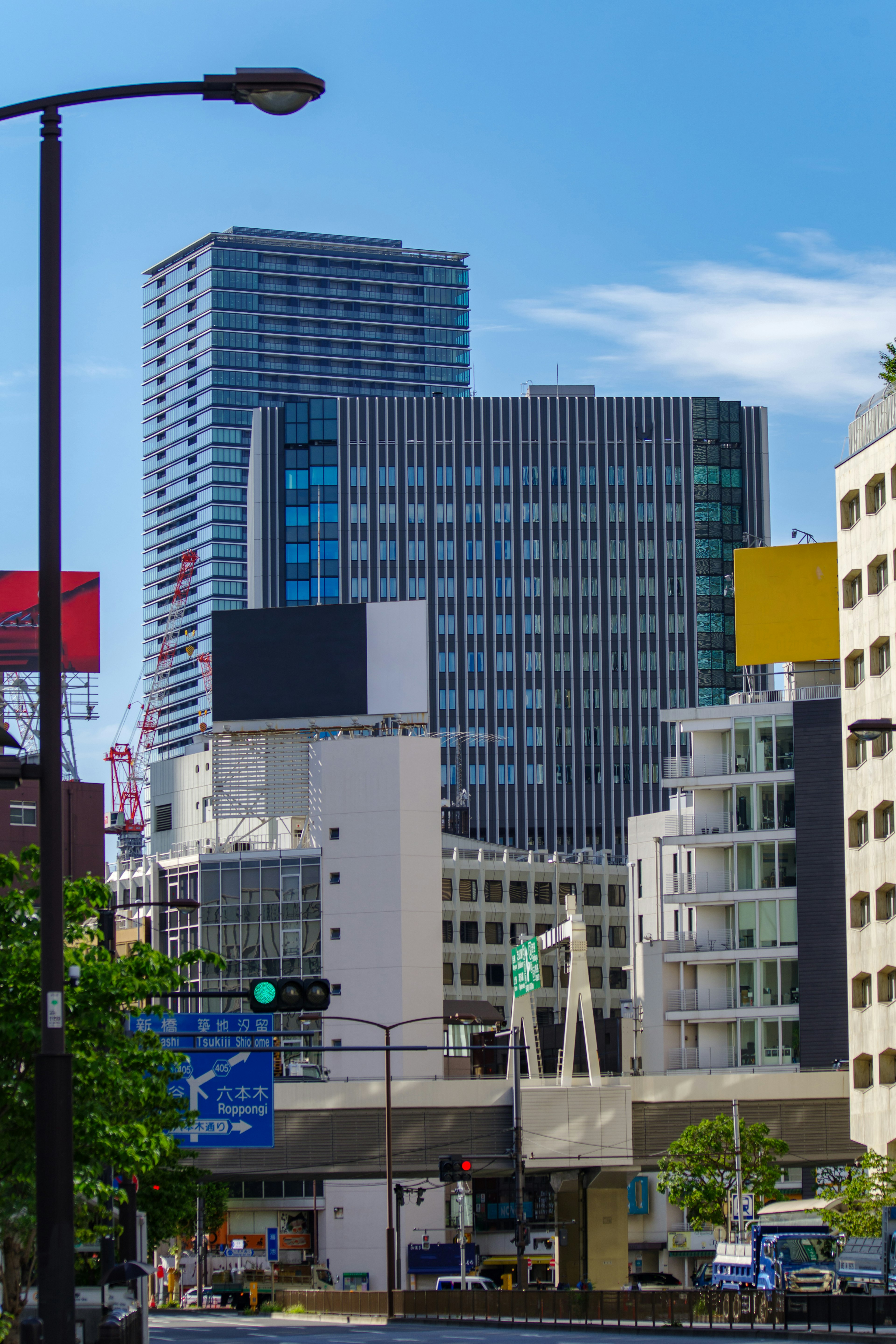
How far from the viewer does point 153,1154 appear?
3108 centimetres

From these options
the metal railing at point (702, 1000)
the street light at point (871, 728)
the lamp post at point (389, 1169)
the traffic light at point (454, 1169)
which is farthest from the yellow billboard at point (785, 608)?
the street light at point (871, 728)

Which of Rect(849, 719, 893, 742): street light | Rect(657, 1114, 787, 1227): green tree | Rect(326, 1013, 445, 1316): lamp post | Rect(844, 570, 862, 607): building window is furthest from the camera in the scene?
Rect(657, 1114, 787, 1227): green tree

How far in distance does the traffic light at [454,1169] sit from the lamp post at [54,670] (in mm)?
56505

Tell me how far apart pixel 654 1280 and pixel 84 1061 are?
79440 millimetres

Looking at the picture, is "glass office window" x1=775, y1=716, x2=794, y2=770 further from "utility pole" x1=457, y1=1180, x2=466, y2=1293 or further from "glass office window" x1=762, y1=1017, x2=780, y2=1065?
"utility pole" x1=457, y1=1180, x2=466, y2=1293

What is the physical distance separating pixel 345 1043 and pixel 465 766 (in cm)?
7813

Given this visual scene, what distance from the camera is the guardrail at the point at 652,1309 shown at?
45188mm

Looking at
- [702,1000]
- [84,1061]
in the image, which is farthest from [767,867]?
[84,1061]

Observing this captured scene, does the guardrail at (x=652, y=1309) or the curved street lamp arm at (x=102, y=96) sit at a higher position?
the curved street lamp arm at (x=102, y=96)

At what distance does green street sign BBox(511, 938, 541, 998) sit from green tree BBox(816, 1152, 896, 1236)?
19.7 metres

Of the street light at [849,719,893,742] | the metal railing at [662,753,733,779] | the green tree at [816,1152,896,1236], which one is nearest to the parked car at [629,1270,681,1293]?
the metal railing at [662,753,733,779]

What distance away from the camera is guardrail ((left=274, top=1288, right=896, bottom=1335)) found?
45.2m

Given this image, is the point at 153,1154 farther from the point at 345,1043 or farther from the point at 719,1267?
the point at 345,1043

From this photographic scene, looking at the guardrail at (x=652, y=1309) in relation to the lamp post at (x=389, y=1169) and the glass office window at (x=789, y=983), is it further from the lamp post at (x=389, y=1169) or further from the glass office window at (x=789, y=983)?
the glass office window at (x=789, y=983)
